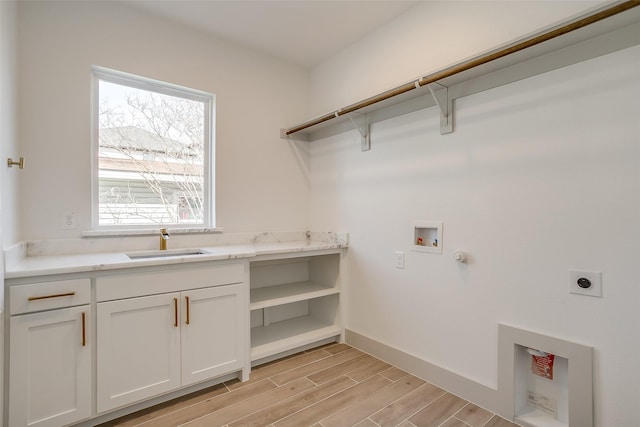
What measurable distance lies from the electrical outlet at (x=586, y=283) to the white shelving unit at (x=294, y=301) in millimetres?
1651

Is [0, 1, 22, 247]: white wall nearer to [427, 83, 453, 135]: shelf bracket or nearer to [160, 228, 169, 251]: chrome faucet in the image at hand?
[160, 228, 169, 251]: chrome faucet

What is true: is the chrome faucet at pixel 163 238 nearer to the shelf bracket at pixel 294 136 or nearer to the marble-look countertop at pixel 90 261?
the marble-look countertop at pixel 90 261

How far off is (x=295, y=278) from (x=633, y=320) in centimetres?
238

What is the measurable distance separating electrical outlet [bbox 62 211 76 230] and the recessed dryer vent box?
2304 millimetres

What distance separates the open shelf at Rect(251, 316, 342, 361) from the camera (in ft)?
7.87

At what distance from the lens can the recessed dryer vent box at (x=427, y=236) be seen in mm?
2100

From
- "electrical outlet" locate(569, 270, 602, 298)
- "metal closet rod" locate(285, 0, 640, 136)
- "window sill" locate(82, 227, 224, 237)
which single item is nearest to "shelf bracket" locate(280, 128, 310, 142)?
"metal closet rod" locate(285, 0, 640, 136)

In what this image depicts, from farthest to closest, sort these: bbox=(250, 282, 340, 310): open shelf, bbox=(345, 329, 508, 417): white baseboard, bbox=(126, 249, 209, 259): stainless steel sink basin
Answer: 1. bbox=(250, 282, 340, 310): open shelf
2. bbox=(126, 249, 209, 259): stainless steel sink basin
3. bbox=(345, 329, 508, 417): white baseboard

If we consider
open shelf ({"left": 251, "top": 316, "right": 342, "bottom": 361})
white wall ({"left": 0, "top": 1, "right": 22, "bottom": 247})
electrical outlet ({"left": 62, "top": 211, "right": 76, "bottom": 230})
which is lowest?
open shelf ({"left": 251, "top": 316, "right": 342, "bottom": 361})

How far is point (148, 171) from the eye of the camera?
2.46m

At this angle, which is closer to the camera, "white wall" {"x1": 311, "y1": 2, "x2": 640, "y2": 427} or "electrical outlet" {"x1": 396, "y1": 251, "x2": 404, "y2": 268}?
"white wall" {"x1": 311, "y1": 2, "x2": 640, "y2": 427}

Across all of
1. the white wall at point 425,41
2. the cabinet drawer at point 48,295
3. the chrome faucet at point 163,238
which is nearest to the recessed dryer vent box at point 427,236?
the white wall at point 425,41

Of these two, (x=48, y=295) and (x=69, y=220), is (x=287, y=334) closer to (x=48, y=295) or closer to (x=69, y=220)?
(x=48, y=295)

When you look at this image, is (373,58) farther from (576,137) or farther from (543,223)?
(543,223)
